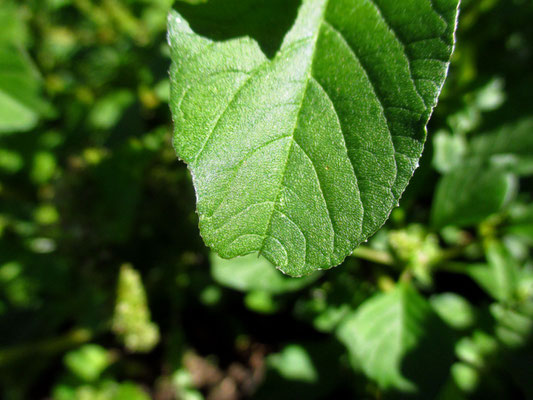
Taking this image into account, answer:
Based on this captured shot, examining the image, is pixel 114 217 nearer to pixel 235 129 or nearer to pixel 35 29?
pixel 235 129

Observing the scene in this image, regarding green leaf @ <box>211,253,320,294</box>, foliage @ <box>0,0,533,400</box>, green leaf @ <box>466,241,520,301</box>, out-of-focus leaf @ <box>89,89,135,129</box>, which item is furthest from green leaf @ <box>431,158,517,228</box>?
out-of-focus leaf @ <box>89,89,135,129</box>

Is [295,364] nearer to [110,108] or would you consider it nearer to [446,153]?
[446,153]

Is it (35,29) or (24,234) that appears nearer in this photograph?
(24,234)

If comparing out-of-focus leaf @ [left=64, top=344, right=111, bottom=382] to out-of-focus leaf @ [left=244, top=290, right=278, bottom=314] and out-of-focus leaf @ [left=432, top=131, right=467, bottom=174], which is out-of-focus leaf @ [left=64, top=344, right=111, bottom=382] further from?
out-of-focus leaf @ [left=432, top=131, right=467, bottom=174]

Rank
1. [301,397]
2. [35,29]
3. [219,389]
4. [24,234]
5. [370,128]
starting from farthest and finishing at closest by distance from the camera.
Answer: [35,29] < [219,389] < [24,234] < [301,397] < [370,128]

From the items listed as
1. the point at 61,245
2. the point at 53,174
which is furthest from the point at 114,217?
the point at 53,174

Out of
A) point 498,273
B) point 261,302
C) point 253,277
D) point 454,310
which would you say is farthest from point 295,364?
point 498,273

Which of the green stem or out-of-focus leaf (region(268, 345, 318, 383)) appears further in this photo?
out-of-focus leaf (region(268, 345, 318, 383))

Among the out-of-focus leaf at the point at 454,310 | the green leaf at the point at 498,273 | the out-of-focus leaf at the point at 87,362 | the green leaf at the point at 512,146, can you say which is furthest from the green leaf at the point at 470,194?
the out-of-focus leaf at the point at 87,362
